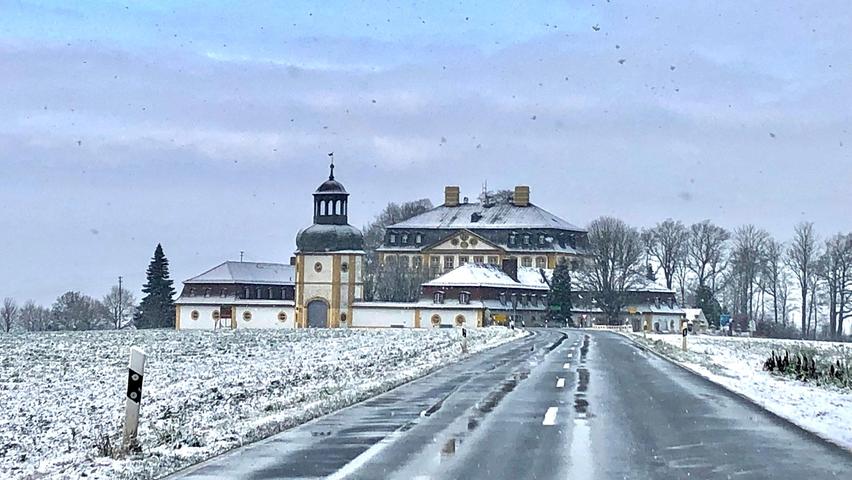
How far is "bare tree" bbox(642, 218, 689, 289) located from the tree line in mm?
53120

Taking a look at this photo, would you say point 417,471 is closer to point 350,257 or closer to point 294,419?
point 294,419

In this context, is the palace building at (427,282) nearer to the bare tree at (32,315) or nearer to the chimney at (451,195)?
the chimney at (451,195)

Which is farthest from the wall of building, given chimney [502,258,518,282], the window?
chimney [502,258,518,282]

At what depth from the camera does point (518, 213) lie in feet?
494

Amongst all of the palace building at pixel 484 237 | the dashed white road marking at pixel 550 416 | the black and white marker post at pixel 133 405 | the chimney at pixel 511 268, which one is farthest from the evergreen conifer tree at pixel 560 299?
the black and white marker post at pixel 133 405

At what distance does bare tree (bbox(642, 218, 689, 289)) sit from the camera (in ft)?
424

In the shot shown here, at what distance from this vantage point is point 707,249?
4963 inches

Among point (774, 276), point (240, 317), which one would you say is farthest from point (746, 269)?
point (240, 317)

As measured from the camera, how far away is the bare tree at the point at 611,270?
114938 mm

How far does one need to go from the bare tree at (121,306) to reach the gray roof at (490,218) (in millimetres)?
37411

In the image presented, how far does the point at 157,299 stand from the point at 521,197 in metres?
53.9

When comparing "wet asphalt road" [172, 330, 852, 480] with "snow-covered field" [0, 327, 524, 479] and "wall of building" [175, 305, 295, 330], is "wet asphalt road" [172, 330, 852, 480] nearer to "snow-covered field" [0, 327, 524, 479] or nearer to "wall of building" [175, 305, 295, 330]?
"snow-covered field" [0, 327, 524, 479]

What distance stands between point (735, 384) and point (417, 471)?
15478 mm

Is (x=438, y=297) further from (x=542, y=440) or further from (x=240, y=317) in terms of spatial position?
(x=542, y=440)
